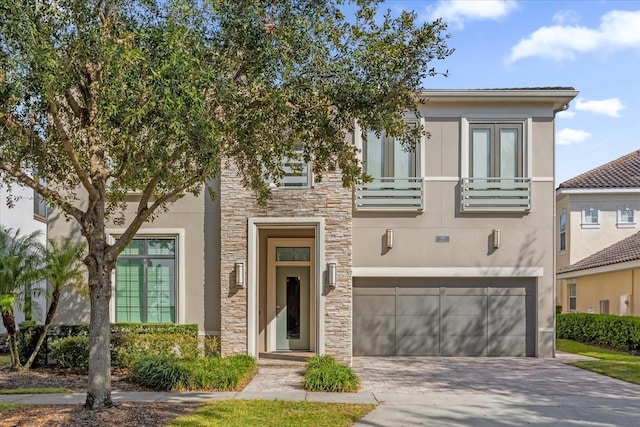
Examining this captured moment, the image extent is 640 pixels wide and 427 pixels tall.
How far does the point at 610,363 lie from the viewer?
14609 mm

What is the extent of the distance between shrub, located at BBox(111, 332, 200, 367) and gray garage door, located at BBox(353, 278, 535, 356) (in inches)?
187

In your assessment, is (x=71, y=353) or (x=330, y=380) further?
(x=71, y=353)

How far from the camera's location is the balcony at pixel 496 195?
624 inches

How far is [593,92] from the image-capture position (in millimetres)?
15648

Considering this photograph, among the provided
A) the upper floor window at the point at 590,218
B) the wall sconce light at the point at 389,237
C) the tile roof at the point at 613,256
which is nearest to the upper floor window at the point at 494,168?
the wall sconce light at the point at 389,237

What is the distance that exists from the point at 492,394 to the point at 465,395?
21.2 inches

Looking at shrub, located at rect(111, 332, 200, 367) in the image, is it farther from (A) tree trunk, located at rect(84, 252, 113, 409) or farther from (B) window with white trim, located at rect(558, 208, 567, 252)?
(B) window with white trim, located at rect(558, 208, 567, 252)

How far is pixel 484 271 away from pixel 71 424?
440 inches

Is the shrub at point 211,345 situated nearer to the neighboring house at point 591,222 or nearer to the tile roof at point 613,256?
the tile roof at point 613,256

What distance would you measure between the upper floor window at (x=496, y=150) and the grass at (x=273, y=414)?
8537 mm

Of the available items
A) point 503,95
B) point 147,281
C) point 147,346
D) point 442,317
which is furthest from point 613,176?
point 147,346

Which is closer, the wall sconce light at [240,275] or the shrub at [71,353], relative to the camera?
the shrub at [71,353]

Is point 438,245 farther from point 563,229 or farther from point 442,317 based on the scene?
point 563,229

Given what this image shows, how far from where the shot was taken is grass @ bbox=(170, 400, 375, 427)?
8523 mm
